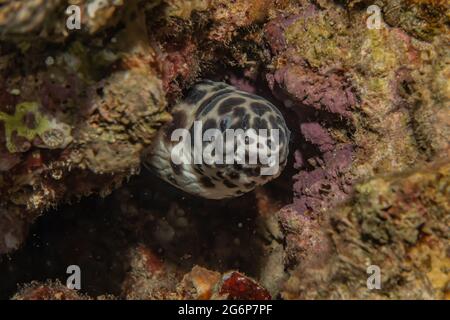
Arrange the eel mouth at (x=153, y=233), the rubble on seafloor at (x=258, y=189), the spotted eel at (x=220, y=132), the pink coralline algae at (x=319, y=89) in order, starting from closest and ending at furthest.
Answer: the rubble on seafloor at (x=258, y=189) → the spotted eel at (x=220, y=132) → the pink coralline algae at (x=319, y=89) → the eel mouth at (x=153, y=233)

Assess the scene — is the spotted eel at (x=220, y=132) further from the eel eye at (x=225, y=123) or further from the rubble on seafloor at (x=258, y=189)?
the rubble on seafloor at (x=258, y=189)

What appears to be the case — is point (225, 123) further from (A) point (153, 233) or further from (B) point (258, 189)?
(A) point (153, 233)

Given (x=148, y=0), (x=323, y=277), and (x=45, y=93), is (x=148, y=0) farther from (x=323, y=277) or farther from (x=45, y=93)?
(x=323, y=277)

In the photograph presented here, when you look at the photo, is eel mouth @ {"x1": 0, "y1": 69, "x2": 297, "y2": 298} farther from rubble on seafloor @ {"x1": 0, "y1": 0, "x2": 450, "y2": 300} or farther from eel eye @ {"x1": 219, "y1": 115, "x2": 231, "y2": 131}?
eel eye @ {"x1": 219, "y1": 115, "x2": 231, "y2": 131}

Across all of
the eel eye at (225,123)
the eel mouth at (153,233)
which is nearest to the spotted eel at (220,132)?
the eel eye at (225,123)

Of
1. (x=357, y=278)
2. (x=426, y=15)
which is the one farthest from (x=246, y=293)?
(x=426, y=15)

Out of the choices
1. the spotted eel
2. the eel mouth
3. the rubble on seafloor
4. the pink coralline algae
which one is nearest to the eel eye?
the spotted eel

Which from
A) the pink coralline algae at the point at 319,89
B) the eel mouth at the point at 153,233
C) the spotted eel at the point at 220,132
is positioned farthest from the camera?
the eel mouth at the point at 153,233
